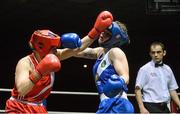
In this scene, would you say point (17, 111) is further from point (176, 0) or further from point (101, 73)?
point (176, 0)

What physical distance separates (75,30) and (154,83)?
15.2 feet

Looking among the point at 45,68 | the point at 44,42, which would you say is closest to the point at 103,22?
the point at 44,42

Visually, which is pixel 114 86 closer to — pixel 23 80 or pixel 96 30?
pixel 23 80

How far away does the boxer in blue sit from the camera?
2330 mm

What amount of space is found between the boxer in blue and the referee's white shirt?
1029 mm

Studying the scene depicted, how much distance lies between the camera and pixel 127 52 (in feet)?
28.0

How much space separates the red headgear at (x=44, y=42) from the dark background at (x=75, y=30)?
4219 mm

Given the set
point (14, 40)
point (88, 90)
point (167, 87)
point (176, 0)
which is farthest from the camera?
point (88, 90)

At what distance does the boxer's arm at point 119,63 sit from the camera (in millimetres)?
2330

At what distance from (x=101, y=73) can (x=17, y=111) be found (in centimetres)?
50

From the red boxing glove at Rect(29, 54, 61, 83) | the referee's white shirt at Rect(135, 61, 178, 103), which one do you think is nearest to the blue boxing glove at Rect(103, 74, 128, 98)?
the red boxing glove at Rect(29, 54, 61, 83)

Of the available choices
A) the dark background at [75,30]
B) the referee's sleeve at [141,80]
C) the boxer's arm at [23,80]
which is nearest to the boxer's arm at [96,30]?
the boxer's arm at [23,80]

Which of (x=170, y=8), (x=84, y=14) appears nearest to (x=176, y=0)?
(x=170, y=8)

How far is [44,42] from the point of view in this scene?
7.77 ft
